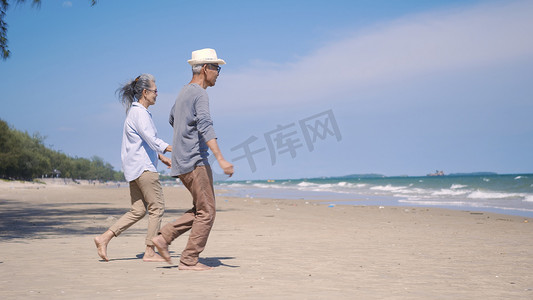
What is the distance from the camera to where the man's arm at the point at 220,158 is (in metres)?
A: 4.79

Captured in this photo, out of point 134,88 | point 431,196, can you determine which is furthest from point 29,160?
point 134,88

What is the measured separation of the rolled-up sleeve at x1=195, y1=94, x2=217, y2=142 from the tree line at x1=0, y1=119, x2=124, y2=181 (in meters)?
A: 65.6

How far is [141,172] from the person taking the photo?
5.75 m

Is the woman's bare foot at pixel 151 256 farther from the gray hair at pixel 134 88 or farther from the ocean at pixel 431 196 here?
the ocean at pixel 431 196

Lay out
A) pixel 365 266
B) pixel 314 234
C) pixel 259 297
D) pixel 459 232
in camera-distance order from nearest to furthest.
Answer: pixel 259 297
pixel 365 266
pixel 314 234
pixel 459 232

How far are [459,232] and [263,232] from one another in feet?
12.7

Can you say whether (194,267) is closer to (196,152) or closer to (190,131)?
(196,152)

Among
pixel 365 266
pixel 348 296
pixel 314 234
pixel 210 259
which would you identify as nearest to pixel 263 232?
pixel 314 234

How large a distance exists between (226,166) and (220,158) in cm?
11

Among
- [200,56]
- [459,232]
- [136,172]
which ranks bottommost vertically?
[459,232]

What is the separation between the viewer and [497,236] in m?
9.71

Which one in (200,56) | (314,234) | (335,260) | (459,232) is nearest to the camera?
(200,56)

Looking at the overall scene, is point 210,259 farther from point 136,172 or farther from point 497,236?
point 497,236

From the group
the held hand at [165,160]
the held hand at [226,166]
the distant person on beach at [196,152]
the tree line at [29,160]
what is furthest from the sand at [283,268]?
the tree line at [29,160]
